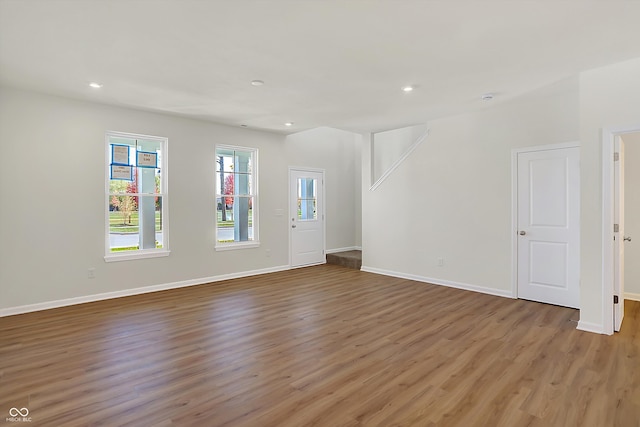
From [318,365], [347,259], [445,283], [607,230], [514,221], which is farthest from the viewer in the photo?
[347,259]

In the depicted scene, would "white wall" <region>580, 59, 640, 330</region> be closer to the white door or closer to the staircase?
the staircase

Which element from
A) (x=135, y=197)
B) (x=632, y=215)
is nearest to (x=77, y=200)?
(x=135, y=197)

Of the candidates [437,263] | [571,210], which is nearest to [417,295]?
[437,263]

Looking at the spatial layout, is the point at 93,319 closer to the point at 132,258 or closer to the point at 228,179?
the point at 132,258

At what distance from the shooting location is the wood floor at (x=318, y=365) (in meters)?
2.17

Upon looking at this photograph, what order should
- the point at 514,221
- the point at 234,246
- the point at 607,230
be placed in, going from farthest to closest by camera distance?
the point at 234,246, the point at 514,221, the point at 607,230

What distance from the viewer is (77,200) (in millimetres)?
4551

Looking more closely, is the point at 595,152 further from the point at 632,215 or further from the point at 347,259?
the point at 347,259

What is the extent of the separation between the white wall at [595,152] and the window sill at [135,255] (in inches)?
211

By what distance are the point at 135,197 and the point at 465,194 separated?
493cm

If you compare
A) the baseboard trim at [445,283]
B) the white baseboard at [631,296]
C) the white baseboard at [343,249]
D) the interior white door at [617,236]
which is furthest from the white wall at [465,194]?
the white baseboard at [343,249]

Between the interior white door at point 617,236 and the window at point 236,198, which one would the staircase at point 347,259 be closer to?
the window at point 236,198

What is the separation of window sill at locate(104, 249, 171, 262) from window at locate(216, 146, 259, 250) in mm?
935

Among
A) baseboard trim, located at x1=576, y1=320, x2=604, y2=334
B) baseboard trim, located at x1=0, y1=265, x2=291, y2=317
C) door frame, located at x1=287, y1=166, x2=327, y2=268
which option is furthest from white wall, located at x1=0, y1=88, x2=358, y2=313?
baseboard trim, located at x1=576, y1=320, x2=604, y2=334
